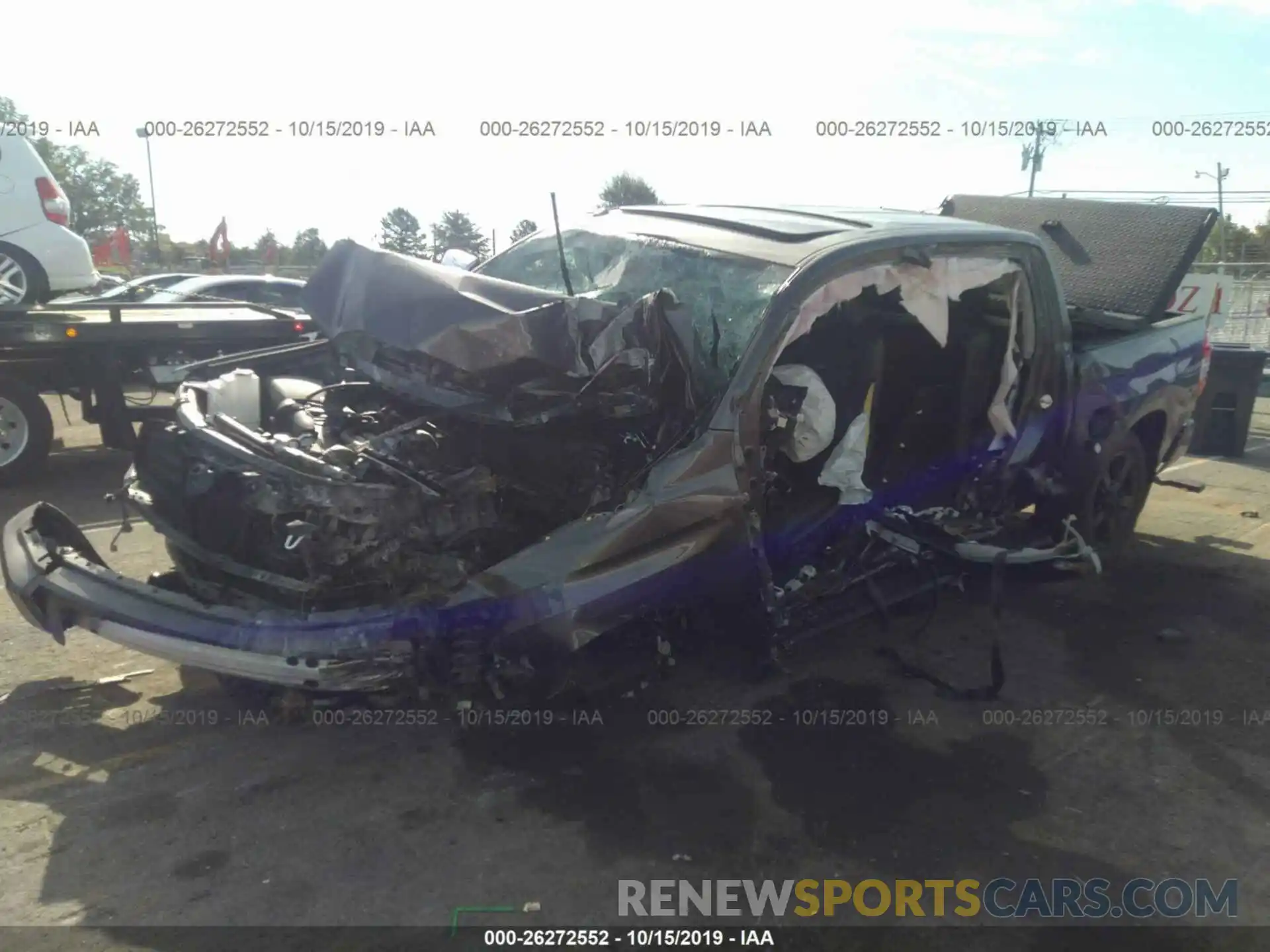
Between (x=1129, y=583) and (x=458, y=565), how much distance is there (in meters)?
4.41

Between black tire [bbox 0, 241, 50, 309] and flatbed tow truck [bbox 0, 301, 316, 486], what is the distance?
27 centimetres

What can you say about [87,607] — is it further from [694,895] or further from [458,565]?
[694,895]

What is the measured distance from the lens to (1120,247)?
228 inches

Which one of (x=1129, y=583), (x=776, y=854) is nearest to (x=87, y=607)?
(x=776, y=854)

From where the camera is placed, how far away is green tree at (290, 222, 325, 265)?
37.2m

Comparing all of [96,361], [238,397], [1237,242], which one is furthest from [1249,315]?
[1237,242]

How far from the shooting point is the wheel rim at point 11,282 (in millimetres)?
8039

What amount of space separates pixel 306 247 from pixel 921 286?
126 ft

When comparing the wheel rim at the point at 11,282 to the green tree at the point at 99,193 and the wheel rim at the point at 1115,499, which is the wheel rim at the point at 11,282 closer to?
the wheel rim at the point at 1115,499

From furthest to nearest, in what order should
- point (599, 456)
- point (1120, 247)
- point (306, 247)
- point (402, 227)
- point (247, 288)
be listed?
point (306, 247)
point (402, 227)
point (247, 288)
point (1120, 247)
point (599, 456)

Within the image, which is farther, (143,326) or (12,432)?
(143,326)

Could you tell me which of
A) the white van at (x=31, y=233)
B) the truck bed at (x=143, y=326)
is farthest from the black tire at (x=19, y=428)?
the white van at (x=31, y=233)

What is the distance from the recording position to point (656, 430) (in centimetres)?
366

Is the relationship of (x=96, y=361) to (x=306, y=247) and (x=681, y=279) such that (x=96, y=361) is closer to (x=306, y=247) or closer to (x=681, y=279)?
(x=681, y=279)
